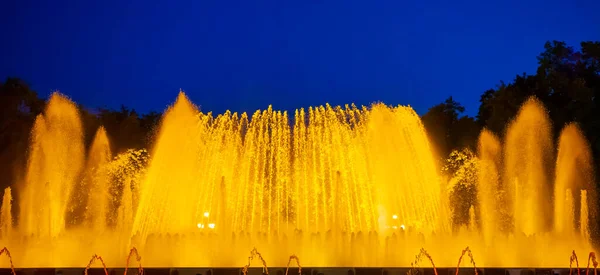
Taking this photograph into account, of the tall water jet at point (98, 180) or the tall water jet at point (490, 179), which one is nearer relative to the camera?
the tall water jet at point (490, 179)

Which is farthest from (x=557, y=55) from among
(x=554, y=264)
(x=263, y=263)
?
Answer: (x=263, y=263)

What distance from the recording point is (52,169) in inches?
995

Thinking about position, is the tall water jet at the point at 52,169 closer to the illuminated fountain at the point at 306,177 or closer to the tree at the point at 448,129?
the illuminated fountain at the point at 306,177

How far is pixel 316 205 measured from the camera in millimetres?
26516

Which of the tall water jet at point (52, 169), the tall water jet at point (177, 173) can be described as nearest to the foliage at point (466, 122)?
the tall water jet at point (52, 169)

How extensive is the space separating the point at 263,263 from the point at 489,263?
5234 mm

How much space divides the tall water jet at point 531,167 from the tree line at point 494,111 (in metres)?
1.54

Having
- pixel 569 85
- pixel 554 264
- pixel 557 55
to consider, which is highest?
pixel 557 55

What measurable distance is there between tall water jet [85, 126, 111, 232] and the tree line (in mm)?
2036

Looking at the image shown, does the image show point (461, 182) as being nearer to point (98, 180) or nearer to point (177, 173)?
point (177, 173)

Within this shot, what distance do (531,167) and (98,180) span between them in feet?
58.6

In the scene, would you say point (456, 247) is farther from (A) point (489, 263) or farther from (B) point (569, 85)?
(B) point (569, 85)

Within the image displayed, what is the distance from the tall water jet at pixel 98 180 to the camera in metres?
27.6

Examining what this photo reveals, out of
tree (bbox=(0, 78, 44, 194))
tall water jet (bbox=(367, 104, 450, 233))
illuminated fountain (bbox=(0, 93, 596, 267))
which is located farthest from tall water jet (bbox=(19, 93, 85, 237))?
tall water jet (bbox=(367, 104, 450, 233))
